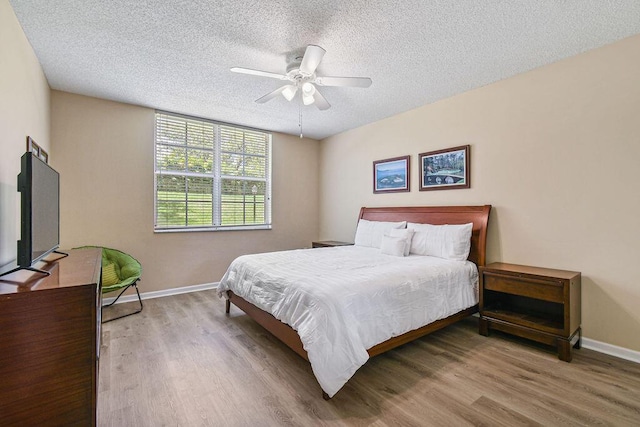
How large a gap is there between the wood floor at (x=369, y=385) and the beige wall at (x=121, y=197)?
139cm

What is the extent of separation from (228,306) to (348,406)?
204 cm

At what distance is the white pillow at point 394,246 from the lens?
336cm

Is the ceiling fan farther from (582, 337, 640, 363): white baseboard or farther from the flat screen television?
(582, 337, 640, 363): white baseboard

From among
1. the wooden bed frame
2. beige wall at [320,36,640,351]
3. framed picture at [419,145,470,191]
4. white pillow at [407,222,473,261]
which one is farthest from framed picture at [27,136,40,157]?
beige wall at [320,36,640,351]

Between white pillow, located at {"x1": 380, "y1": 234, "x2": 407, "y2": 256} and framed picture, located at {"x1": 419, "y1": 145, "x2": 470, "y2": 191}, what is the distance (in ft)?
3.02

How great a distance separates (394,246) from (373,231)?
2.35 feet

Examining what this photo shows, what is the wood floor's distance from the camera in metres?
1.70

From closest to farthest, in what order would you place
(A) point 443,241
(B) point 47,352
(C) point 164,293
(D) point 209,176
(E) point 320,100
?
(B) point 47,352 < (E) point 320,100 < (A) point 443,241 < (C) point 164,293 < (D) point 209,176

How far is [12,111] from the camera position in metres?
2.06

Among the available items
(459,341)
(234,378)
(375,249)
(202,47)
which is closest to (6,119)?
(202,47)

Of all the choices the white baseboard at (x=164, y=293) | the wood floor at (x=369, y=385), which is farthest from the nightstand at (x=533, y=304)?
the white baseboard at (x=164, y=293)

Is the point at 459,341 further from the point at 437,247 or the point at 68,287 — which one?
the point at 68,287

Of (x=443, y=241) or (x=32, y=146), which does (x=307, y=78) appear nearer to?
(x=443, y=241)

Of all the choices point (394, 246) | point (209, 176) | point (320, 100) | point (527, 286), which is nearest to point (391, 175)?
point (394, 246)
